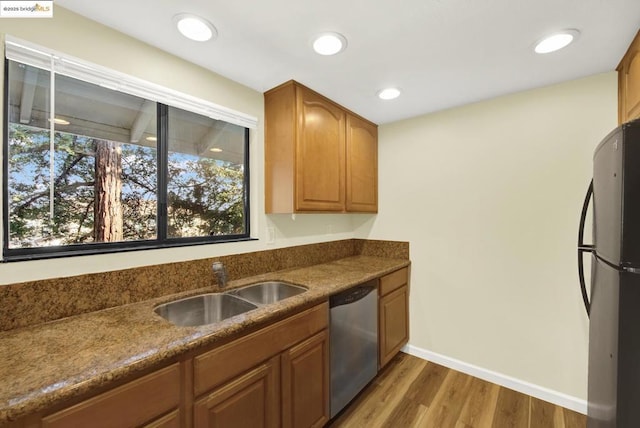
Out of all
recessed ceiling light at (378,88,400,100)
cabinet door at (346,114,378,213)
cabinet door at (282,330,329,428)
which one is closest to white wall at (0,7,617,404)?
cabinet door at (346,114,378,213)

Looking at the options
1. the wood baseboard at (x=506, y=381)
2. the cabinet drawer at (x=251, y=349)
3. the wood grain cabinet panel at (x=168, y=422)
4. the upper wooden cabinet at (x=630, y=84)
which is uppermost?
the upper wooden cabinet at (x=630, y=84)

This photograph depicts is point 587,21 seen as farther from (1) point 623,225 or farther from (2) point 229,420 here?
(2) point 229,420

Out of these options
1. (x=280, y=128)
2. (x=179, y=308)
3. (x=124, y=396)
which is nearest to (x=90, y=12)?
(x=280, y=128)

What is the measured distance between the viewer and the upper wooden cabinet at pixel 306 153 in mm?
1887

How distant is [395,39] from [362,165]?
47.8 inches

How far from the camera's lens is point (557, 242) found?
1.85m

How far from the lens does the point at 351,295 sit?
5.80 feet

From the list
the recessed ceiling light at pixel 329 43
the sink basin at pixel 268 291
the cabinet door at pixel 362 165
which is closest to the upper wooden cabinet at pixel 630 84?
the recessed ceiling light at pixel 329 43

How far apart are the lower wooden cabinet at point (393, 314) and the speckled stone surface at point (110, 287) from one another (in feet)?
2.84

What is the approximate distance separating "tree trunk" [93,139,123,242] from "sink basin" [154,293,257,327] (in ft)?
1.63

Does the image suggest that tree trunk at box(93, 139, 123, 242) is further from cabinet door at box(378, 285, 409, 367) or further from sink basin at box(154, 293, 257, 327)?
cabinet door at box(378, 285, 409, 367)

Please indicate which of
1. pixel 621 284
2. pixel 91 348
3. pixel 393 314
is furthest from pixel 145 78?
pixel 393 314

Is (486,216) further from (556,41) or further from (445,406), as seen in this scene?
(445,406)

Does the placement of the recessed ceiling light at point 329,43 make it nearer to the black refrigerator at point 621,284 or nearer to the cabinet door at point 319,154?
the cabinet door at point 319,154
